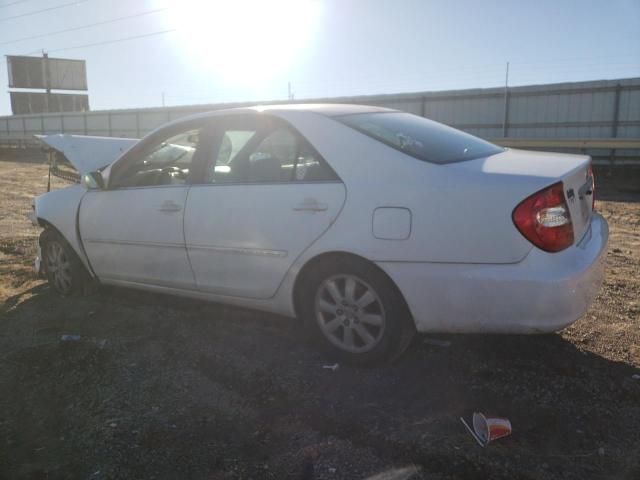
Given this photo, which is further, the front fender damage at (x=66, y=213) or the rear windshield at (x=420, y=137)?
the front fender damage at (x=66, y=213)

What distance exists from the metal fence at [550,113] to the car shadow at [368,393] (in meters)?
14.4

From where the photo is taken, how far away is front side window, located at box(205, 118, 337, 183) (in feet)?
11.2

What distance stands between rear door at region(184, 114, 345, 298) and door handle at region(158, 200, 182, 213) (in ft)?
0.37

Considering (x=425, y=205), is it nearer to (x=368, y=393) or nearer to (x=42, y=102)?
(x=368, y=393)

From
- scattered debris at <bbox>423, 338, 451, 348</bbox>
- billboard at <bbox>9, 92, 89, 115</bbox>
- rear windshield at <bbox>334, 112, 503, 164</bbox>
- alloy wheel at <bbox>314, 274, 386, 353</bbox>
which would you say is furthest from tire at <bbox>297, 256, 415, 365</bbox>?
billboard at <bbox>9, 92, 89, 115</bbox>

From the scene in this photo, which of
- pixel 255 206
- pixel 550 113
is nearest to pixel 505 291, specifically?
pixel 255 206

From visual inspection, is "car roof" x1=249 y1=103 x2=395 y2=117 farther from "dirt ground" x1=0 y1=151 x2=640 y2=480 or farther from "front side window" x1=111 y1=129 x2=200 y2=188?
"dirt ground" x1=0 y1=151 x2=640 y2=480

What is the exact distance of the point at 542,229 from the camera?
9.03 ft

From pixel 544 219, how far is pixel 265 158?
5.73ft

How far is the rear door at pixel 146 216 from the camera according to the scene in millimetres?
3977

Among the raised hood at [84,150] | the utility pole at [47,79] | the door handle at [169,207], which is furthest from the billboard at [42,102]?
the door handle at [169,207]

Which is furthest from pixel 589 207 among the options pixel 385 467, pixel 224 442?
pixel 224 442

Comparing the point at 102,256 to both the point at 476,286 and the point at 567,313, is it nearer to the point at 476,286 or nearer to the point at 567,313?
the point at 476,286

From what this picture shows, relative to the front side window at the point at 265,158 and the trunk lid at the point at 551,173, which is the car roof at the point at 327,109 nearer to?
the front side window at the point at 265,158
